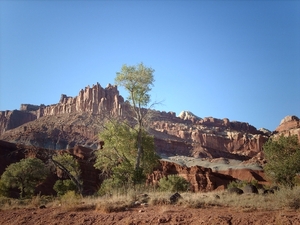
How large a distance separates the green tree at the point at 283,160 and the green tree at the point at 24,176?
95.0 ft

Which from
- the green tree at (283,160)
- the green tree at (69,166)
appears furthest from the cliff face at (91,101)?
the green tree at (283,160)

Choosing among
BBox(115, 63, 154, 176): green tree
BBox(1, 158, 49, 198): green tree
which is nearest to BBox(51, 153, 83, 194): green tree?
BBox(115, 63, 154, 176): green tree

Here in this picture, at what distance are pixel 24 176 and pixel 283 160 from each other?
3152 cm

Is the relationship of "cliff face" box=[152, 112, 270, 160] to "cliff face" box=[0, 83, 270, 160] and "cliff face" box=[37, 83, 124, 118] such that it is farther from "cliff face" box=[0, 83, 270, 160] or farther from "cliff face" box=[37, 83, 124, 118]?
"cliff face" box=[37, 83, 124, 118]

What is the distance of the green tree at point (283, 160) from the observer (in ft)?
77.4

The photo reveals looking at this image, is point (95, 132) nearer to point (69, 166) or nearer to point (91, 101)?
point (91, 101)

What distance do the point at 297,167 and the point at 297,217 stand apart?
61.8 ft

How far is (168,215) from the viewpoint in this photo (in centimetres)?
784

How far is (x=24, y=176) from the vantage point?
3741cm

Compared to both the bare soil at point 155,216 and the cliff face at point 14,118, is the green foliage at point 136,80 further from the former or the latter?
the cliff face at point 14,118

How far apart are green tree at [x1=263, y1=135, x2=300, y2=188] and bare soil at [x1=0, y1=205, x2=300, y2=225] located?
1758 centimetres

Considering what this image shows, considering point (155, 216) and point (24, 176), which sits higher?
point (155, 216)

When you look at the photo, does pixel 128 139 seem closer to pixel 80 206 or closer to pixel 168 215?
pixel 80 206

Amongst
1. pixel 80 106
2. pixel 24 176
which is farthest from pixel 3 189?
pixel 80 106
